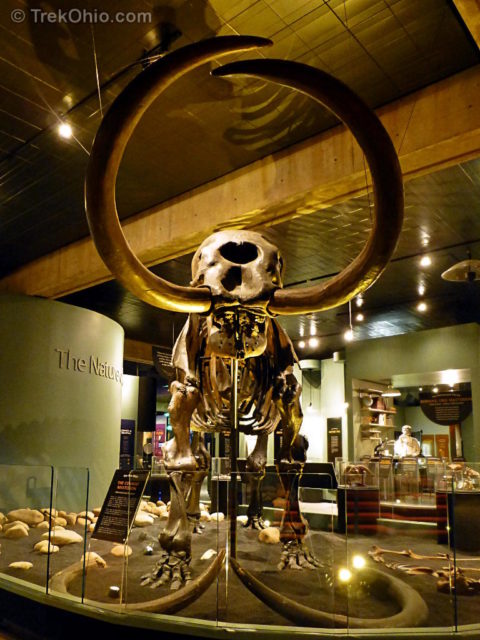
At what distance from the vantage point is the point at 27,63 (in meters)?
5.45

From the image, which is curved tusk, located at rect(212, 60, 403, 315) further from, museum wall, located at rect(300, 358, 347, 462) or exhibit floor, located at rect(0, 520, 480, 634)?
museum wall, located at rect(300, 358, 347, 462)

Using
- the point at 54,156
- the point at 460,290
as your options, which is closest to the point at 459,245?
the point at 460,290

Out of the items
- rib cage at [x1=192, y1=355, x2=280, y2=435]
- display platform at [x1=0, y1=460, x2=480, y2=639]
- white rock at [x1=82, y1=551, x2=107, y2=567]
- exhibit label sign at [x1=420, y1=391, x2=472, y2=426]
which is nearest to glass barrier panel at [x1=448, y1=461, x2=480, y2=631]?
display platform at [x1=0, y1=460, x2=480, y2=639]

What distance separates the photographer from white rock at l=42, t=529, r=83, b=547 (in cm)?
534

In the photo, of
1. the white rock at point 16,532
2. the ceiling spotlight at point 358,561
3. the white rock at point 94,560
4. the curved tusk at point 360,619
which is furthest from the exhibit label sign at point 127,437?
the ceiling spotlight at point 358,561

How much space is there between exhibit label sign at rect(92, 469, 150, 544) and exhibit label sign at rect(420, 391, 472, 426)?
1074 cm

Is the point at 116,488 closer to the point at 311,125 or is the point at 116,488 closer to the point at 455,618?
the point at 455,618

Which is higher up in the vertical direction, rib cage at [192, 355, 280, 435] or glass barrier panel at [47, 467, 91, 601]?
rib cage at [192, 355, 280, 435]

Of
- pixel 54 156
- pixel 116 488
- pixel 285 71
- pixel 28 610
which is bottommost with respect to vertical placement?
pixel 28 610

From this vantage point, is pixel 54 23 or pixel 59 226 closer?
pixel 54 23

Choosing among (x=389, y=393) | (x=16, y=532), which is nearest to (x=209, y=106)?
(x=16, y=532)

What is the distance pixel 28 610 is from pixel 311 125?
5.33 metres

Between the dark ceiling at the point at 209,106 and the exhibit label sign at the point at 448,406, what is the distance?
177 inches

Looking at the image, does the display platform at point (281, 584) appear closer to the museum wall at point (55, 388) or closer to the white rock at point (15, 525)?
the white rock at point (15, 525)
